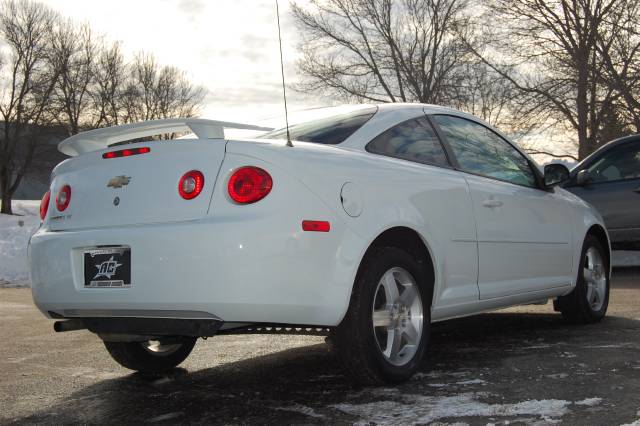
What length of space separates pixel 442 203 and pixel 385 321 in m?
0.81

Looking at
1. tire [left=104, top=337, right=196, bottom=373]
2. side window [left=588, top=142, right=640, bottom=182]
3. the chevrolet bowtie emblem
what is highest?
side window [left=588, top=142, right=640, bottom=182]

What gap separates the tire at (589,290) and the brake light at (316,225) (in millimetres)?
3175

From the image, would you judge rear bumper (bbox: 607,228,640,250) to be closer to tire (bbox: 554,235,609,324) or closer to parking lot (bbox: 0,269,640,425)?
tire (bbox: 554,235,609,324)

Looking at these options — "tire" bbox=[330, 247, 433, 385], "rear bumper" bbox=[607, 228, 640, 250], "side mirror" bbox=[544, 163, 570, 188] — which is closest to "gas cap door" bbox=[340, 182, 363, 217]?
"tire" bbox=[330, 247, 433, 385]

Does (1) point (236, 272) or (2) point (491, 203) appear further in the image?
(2) point (491, 203)

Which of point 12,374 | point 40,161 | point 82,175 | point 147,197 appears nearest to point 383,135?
point 147,197

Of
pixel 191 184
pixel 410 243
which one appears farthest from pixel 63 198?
pixel 410 243

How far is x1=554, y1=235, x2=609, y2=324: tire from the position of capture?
A: 6.08 m

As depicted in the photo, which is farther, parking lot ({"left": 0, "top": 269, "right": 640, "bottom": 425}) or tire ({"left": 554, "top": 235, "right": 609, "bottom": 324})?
tire ({"left": 554, "top": 235, "right": 609, "bottom": 324})

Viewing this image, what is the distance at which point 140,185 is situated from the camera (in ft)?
12.5

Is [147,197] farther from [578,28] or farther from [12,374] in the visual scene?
[578,28]

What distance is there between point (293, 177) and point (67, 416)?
1.57 m

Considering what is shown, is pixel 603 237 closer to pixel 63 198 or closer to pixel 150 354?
pixel 150 354

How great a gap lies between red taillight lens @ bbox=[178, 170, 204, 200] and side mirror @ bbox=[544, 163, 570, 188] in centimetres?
309
